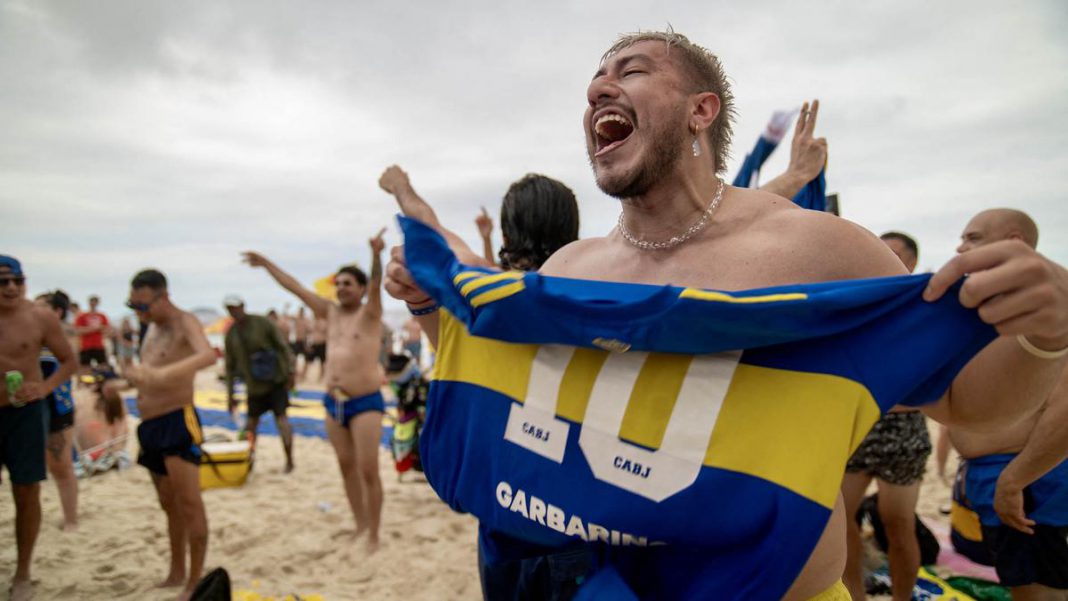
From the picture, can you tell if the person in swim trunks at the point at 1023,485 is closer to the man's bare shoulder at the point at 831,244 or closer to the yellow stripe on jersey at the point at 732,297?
the man's bare shoulder at the point at 831,244

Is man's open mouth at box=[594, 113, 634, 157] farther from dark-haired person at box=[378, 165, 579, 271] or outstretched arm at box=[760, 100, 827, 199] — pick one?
outstretched arm at box=[760, 100, 827, 199]

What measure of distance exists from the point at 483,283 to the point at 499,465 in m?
0.45

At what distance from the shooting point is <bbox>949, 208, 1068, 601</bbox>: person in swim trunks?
2.17 meters

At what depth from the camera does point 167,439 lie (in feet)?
13.4

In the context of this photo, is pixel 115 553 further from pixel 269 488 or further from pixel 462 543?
pixel 462 543

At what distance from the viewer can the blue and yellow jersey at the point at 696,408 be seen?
3.55 ft

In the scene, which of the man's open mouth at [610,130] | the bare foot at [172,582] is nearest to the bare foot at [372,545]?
the bare foot at [172,582]

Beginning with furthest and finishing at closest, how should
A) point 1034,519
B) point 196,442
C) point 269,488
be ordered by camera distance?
point 269,488
point 196,442
point 1034,519

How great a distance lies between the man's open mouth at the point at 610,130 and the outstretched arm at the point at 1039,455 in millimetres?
1906

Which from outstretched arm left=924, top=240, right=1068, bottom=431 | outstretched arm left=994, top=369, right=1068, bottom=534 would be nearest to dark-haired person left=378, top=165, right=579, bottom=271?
outstretched arm left=924, top=240, right=1068, bottom=431

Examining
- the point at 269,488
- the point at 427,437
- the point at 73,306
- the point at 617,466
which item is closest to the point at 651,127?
the point at 617,466

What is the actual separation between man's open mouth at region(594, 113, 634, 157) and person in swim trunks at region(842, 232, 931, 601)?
262 centimetres

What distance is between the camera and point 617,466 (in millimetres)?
1210

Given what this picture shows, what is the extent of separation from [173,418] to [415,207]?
3.53 meters
